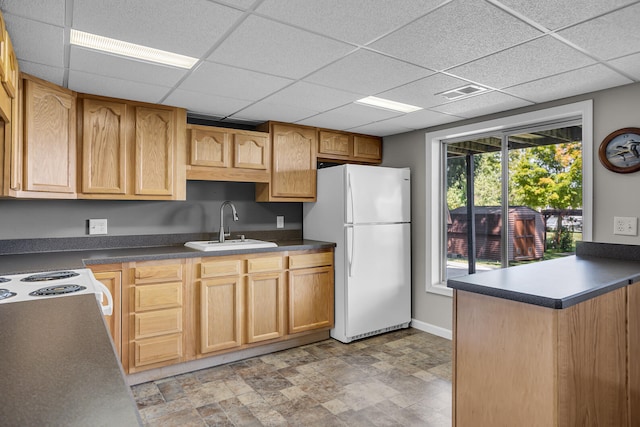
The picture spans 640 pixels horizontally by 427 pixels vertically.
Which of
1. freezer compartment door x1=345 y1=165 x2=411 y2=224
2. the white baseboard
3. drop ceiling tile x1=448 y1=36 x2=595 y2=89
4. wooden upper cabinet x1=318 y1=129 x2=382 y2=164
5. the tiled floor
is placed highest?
drop ceiling tile x1=448 y1=36 x2=595 y2=89

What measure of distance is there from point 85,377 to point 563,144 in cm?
343

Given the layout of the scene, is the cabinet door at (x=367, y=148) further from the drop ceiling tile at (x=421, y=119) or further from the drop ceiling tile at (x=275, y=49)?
the drop ceiling tile at (x=275, y=49)

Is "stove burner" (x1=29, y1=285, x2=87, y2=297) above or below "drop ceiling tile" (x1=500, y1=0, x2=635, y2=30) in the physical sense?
below

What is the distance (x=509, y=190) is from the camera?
3520 millimetres

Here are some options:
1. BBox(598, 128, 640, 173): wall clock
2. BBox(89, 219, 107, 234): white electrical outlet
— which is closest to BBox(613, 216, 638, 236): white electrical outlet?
BBox(598, 128, 640, 173): wall clock

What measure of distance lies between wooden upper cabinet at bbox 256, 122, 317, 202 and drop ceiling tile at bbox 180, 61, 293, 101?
0.86 m

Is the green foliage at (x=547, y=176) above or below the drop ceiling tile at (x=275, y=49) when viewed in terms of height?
below

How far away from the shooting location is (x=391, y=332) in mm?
3967

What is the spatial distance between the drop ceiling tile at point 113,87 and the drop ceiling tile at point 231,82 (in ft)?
0.84

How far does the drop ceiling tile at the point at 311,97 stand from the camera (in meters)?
2.70

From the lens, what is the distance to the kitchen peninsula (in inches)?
58.8

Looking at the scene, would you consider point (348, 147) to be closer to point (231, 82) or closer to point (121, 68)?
point (231, 82)

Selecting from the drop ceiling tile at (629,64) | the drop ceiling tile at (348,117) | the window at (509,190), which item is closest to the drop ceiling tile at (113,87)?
the drop ceiling tile at (348,117)

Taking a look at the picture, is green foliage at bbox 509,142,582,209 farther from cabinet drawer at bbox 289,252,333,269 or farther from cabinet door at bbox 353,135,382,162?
cabinet drawer at bbox 289,252,333,269
